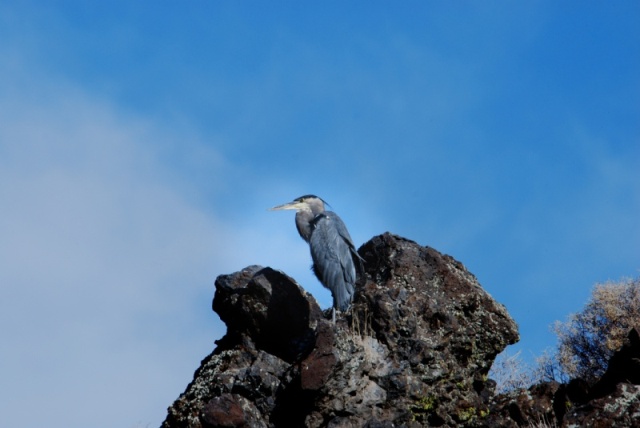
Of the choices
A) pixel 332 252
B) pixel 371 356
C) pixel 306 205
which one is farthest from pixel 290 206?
pixel 371 356

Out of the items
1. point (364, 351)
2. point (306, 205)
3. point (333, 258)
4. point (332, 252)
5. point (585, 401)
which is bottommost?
point (585, 401)

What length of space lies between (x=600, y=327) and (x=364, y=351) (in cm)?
1030

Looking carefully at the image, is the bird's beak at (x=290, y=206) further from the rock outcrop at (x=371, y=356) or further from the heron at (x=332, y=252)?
the rock outcrop at (x=371, y=356)

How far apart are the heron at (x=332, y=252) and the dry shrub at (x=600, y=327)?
Answer: 7398 mm

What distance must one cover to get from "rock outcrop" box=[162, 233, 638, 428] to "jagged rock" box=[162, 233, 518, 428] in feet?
0.04

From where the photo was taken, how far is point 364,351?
30.5 ft

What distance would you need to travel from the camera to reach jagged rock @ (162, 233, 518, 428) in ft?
29.7

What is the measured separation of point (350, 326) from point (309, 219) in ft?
10.6

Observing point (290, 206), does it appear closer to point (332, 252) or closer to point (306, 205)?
point (306, 205)

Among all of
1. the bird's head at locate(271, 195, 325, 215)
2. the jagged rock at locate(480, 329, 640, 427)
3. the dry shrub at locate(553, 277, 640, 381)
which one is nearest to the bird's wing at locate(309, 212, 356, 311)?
the bird's head at locate(271, 195, 325, 215)

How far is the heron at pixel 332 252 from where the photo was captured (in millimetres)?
11562

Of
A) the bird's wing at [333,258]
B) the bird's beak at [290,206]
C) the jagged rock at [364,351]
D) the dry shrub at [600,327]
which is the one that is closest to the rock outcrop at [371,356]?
the jagged rock at [364,351]

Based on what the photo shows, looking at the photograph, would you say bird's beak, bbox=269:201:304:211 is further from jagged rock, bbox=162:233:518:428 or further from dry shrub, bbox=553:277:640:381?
dry shrub, bbox=553:277:640:381

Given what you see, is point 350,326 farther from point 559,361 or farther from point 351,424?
point 559,361
